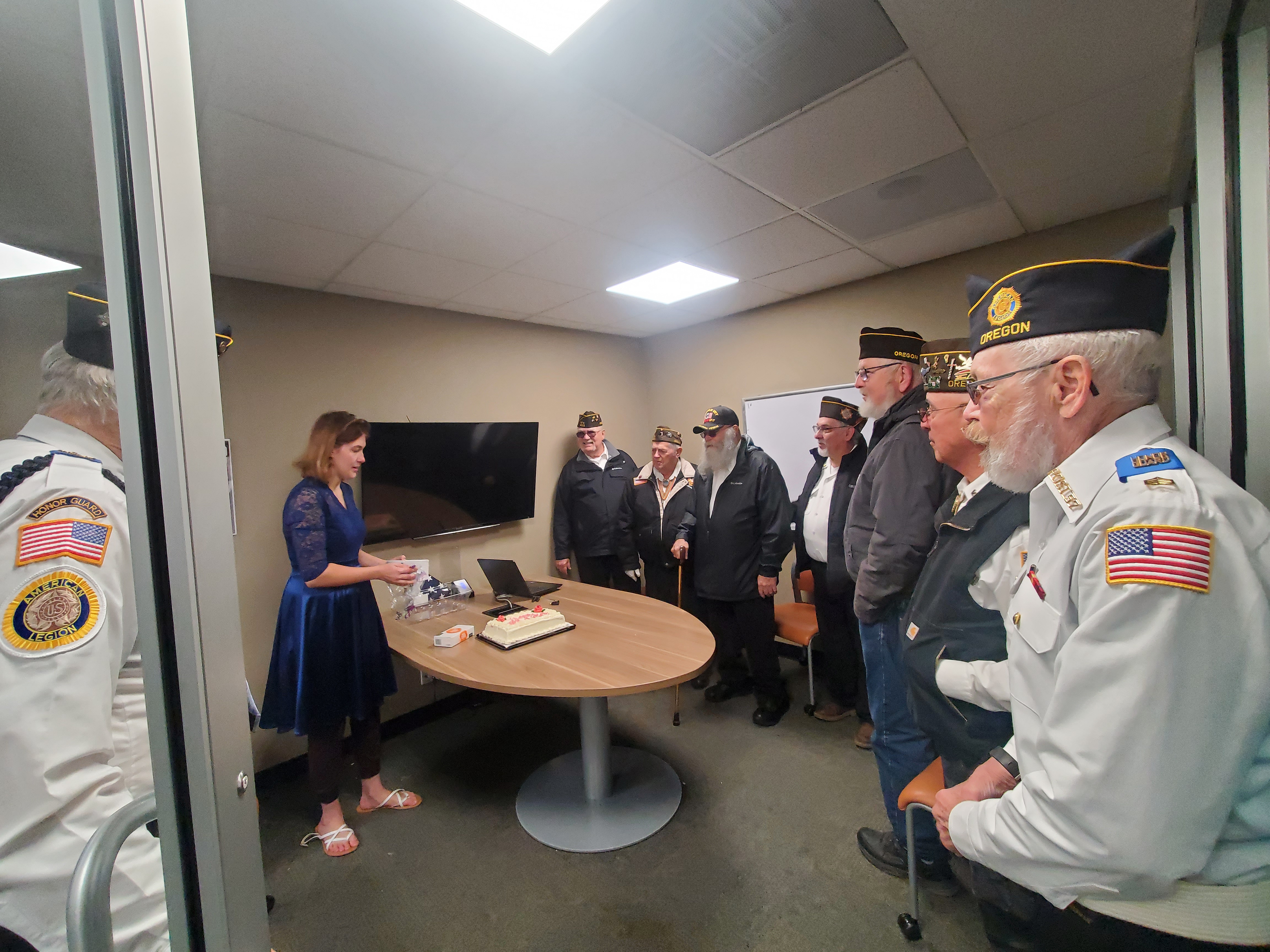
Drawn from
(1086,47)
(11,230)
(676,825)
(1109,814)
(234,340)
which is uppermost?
(1086,47)

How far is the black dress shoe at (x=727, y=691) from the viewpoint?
3369 millimetres

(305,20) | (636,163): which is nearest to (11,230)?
(305,20)

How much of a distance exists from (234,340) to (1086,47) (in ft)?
11.6

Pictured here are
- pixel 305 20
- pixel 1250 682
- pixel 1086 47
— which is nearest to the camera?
pixel 1250 682

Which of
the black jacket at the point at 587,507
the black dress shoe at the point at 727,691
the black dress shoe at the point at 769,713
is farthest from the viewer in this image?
the black jacket at the point at 587,507

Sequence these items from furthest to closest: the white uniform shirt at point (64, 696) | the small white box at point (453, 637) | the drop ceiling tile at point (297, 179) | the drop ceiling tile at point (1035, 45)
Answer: the small white box at point (453, 637) < the drop ceiling tile at point (297, 179) < the drop ceiling tile at point (1035, 45) < the white uniform shirt at point (64, 696)

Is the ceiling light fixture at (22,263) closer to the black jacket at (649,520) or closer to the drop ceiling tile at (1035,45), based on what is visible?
the drop ceiling tile at (1035,45)

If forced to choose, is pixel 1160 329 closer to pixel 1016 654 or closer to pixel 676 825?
pixel 1016 654

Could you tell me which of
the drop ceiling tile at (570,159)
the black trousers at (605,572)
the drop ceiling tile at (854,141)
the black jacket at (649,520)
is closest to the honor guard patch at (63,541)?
the drop ceiling tile at (570,159)

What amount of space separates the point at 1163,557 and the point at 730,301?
11.0 ft

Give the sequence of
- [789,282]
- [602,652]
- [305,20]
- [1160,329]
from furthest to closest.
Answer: [789,282] < [602,652] < [305,20] < [1160,329]

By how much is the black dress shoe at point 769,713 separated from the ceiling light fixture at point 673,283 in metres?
2.58

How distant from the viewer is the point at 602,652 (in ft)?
7.06

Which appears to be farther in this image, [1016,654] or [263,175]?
[263,175]
